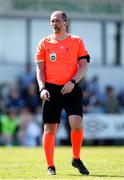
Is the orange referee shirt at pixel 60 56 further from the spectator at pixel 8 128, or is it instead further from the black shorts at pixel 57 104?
the spectator at pixel 8 128

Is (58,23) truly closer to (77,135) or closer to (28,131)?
(77,135)

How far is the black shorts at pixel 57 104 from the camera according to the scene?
11.1m

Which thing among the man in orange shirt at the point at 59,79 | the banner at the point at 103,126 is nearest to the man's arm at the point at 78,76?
the man in orange shirt at the point at 59,79

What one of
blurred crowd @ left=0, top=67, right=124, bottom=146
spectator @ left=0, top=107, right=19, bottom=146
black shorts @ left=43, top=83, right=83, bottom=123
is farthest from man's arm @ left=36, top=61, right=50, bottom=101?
spectator @ left=0, top=107, right=19, bottom=146

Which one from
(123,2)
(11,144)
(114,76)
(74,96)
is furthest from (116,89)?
(74,96)

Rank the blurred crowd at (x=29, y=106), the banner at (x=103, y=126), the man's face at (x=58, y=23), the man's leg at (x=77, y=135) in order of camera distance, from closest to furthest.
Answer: the man's face at (x=58, y=23) < the man's leg at (x=77, y=135) < the blurred crowd at (x=29, y=106) < the banner at (x=103, y=126)

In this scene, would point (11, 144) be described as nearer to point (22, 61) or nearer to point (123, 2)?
point (22, 61)

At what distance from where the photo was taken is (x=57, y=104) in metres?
11.2

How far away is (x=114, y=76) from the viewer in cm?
2862

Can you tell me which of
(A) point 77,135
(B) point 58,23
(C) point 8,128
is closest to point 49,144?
(A) point 77,135

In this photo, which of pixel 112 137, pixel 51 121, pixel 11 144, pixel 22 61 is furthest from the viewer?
pixel 22 61

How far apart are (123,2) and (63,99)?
1808 centimetres

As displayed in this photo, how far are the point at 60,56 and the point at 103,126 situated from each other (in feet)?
46.8

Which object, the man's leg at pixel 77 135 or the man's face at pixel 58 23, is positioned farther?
the man's leg at pixel 77 135
